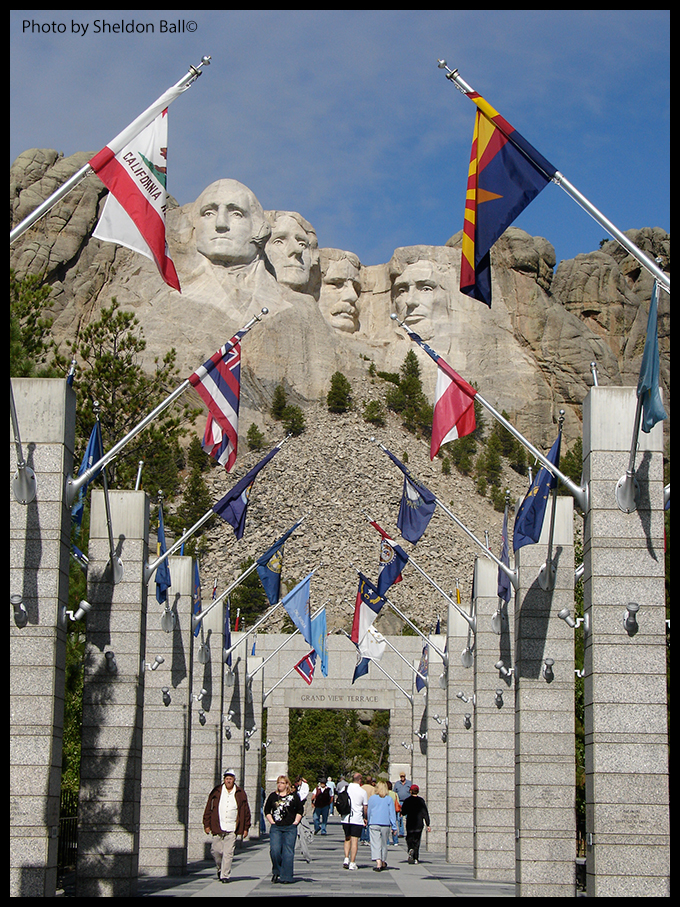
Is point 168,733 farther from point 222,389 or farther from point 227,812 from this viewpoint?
point 222,389

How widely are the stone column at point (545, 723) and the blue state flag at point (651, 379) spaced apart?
447 centimetres

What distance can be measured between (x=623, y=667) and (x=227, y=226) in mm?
88892

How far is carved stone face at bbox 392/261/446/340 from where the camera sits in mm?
107375

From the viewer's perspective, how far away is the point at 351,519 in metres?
87.6

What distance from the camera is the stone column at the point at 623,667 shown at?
12.6m

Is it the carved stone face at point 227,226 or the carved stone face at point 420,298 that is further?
the carved stone face at point 420,298

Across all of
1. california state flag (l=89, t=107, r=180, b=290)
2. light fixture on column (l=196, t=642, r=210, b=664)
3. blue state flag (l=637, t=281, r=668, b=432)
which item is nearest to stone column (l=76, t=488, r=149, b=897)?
california state flag (l=89, t=107, r=180, b=290)

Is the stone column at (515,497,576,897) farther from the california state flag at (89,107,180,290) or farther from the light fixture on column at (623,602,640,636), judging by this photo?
the california state flag at (89,107,180,290)

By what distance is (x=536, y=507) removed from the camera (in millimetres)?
15430

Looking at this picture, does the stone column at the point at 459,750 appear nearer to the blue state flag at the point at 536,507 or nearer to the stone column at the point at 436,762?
the stone column at the point at 436,762

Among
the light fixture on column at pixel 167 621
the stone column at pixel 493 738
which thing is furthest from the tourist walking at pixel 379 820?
the light fixture on column at pixel 167 621

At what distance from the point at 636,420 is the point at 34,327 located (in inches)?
817

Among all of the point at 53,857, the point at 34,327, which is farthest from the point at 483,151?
the point at 34,327

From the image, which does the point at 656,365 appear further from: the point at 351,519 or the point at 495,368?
the point at 495,368
